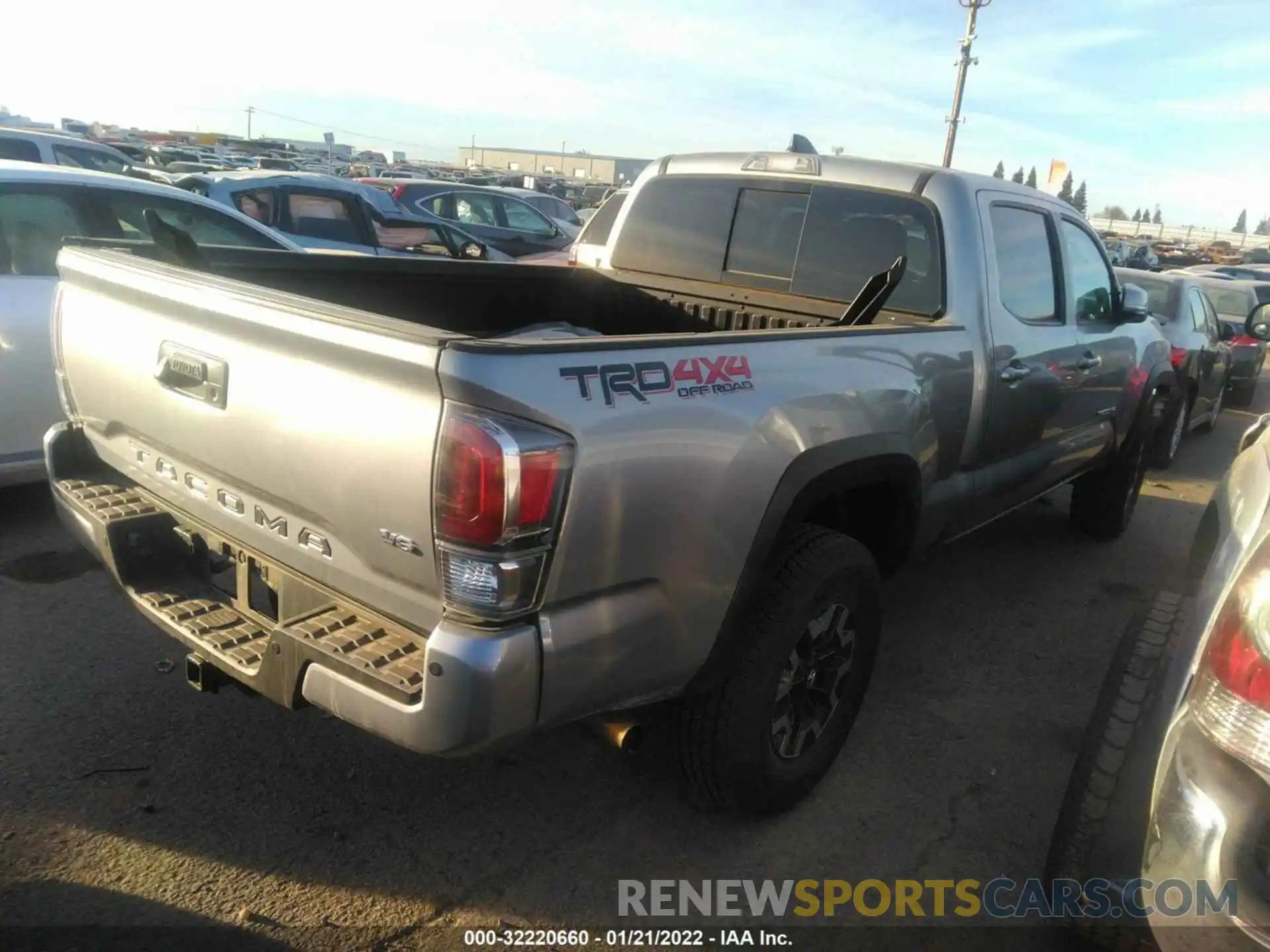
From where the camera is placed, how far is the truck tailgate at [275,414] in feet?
6.38

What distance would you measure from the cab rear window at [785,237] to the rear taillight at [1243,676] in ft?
6.34

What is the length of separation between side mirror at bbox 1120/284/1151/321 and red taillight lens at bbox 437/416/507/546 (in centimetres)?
409

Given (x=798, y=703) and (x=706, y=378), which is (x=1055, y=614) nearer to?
(x=798, y=703)

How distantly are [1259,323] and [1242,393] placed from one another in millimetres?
7912

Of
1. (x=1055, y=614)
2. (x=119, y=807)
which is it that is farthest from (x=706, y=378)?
(x=1055, y=614)

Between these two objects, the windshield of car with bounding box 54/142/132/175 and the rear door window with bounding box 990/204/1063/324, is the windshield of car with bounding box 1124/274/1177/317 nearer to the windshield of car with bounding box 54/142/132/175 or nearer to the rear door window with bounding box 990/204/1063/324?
the rear door window with bounding box 990/204/1063/324

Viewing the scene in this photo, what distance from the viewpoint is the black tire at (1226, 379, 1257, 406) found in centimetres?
1144

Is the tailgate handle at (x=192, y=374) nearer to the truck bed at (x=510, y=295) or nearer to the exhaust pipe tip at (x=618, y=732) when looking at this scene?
the truck bed at (x=510, y=295)

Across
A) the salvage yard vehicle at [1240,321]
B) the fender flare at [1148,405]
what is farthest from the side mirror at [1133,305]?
the salvage yard vehicle at [1240,321]

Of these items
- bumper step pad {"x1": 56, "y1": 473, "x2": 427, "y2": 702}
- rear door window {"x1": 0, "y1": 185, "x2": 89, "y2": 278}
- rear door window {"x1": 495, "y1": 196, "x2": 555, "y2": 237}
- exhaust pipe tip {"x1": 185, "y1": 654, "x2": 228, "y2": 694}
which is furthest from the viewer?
rear door window {"x1": 495, "y1": 196, "x2": 555, "y2": 237}

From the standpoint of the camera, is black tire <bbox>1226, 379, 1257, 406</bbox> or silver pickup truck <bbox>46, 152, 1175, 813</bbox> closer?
silver pickup truck <bbox>46, 152, 1175, 813</bbox>

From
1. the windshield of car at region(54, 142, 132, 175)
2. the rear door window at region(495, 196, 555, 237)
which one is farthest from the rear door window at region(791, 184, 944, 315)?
the rear door window at region(495, 196, 555, 237)

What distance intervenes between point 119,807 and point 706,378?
2.07 m

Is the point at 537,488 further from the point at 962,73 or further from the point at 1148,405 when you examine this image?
the point at 962,73
